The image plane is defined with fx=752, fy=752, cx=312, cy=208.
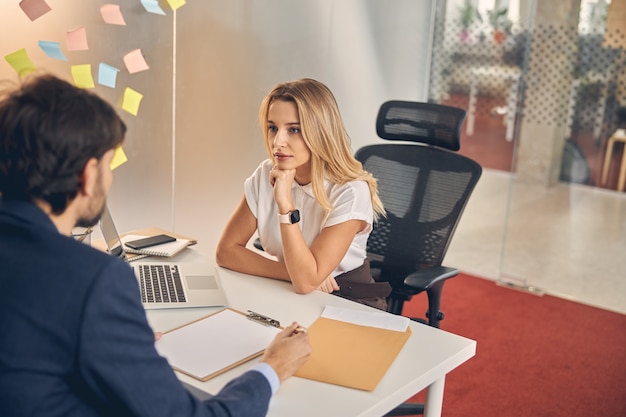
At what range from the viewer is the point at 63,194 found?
1.21m

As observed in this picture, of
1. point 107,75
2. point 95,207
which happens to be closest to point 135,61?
point 107,75

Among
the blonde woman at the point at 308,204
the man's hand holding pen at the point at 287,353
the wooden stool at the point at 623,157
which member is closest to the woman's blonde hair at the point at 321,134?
the blonde woman at the point at 308,204

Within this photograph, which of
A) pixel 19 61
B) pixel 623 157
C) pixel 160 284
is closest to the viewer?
pixel 160 284

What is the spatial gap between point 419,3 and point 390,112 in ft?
5.82

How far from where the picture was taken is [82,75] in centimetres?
294

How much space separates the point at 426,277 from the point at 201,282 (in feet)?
2.44

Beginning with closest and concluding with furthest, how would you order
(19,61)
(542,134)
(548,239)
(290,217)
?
(290,217), (19,61), (542,134), (548,239)

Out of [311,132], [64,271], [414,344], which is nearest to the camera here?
[64,271]

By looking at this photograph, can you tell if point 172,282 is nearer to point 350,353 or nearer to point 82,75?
point 350,353

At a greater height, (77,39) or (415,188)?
(77,39)

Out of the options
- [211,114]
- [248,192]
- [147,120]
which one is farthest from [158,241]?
[211,114]

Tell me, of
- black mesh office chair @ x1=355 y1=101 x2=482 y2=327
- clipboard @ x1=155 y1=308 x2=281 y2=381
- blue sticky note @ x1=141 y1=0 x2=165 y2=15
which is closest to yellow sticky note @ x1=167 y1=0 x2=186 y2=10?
blue sticky note @ x1=141 y1=0 x2=165 y2=15

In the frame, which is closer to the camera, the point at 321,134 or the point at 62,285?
the point at 62,285

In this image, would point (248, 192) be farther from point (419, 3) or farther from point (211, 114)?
point (419, 3)
